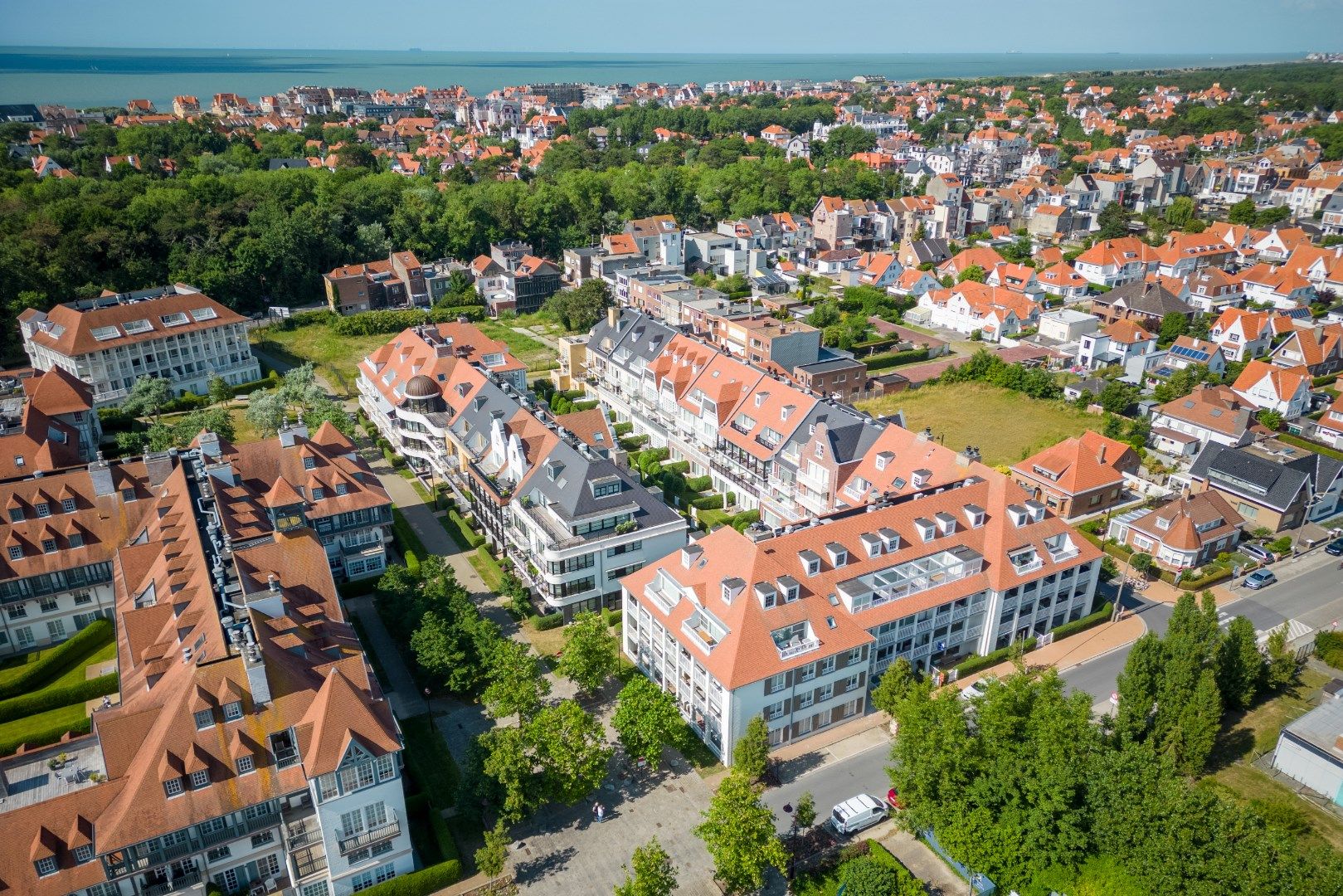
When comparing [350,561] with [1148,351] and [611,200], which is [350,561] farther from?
[611,200]

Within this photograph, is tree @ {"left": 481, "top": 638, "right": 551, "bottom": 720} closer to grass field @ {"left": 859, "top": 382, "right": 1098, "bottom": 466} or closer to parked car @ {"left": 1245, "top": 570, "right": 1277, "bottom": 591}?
grass field @ {"left": 859, "top": 382, "right": 1098, "bottom": 466}

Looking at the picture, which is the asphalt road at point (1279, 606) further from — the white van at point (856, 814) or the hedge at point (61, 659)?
the hedge at point (61, 659)

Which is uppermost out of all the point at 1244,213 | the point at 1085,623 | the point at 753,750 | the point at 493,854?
the point at 1244,213

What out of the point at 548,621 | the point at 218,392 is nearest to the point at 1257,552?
the point at 548,621

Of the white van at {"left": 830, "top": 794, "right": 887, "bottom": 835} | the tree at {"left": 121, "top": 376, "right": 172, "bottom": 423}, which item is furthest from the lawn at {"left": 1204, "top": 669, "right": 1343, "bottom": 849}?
the tree at {"left": 121, "top": 376, "right": 172, "bottom": 423}

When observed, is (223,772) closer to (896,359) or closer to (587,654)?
(587,654)

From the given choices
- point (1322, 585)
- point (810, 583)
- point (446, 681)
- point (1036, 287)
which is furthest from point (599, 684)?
point (1036, 287)
